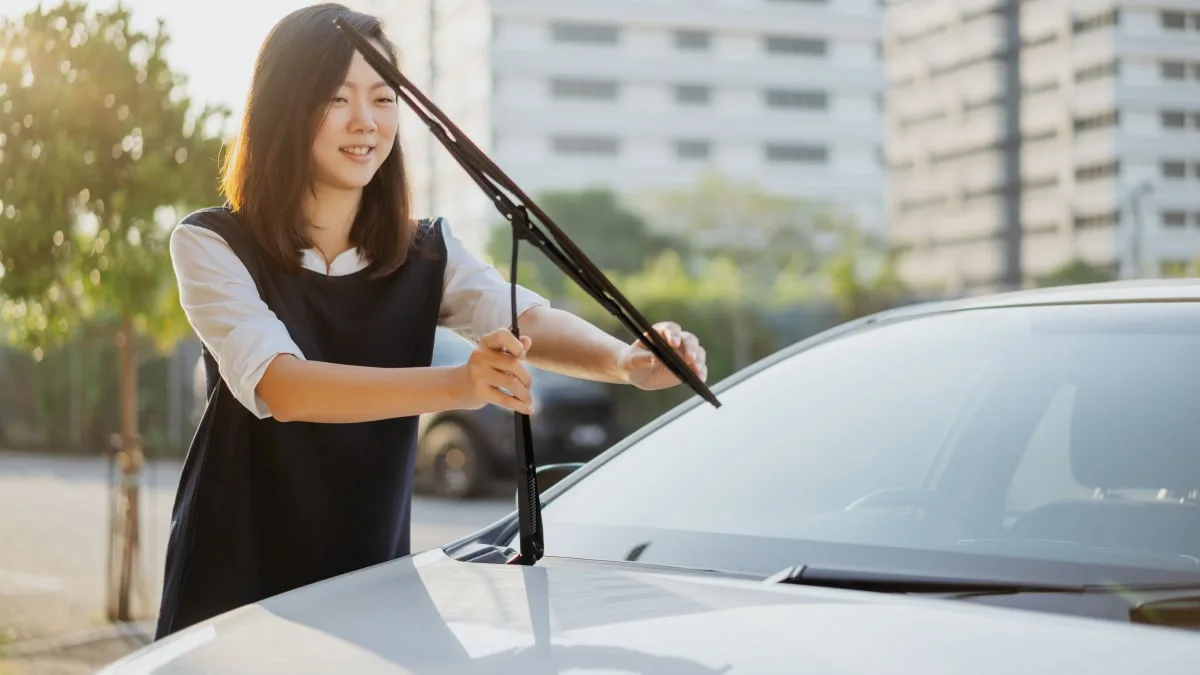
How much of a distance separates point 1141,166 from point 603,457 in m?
54.2

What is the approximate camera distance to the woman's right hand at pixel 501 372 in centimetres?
180

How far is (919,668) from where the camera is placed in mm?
1368

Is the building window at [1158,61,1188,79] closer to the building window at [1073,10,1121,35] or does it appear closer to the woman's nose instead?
the building window at [1073,10,1121,35]

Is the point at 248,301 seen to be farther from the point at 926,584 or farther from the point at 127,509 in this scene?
the point at 127,509

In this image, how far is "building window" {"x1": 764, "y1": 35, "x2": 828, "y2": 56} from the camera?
81.5 meters

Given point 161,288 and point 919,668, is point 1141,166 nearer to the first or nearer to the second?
point 161,288

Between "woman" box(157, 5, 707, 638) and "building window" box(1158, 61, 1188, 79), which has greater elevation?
"building window" box(1158, 61, 1188, 79)

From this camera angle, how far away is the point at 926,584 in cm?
175

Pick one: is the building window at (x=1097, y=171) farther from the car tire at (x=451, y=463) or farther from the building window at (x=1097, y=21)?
the car tire at (x=451, y=463)

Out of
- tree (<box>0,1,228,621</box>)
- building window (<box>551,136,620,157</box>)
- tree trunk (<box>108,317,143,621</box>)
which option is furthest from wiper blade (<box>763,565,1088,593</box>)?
building window (<box>551,136,620,157</box>)

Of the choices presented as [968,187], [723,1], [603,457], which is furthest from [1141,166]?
[603,457]

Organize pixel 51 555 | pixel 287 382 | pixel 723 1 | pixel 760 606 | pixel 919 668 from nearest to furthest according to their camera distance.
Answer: pixel 919 668
pixel 760 606
pixel 287 382
pixel 51 555
pixel 723 1

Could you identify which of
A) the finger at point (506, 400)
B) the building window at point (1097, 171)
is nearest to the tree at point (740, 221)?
the building window at point (1097, 171)

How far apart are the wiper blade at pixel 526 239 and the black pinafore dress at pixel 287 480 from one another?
1.09ft
